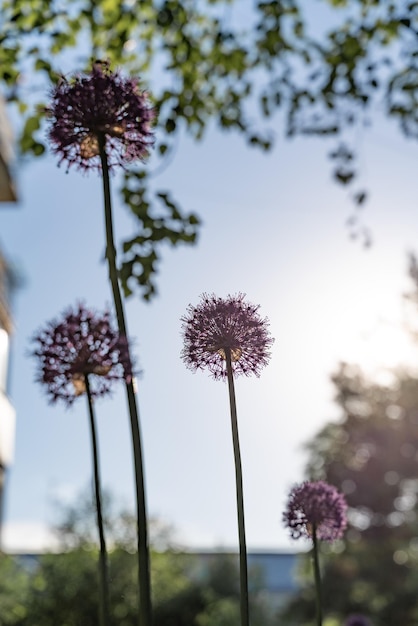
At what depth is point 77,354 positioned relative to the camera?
67 centimetres

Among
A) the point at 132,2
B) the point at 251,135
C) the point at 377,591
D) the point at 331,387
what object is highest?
the point at 331,387

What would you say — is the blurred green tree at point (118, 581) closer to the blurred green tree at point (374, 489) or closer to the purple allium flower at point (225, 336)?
the blurred green tree at point (374, 489)

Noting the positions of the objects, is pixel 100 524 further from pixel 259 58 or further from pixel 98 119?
pixel 259 58

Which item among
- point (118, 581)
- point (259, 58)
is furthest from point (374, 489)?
point (259, 58)

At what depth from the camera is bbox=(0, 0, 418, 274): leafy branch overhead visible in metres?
2.17

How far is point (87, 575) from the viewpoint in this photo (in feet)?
30.4

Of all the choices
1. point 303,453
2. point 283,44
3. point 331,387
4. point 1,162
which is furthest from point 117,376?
point 331,387

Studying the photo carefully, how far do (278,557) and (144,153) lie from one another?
12209mm

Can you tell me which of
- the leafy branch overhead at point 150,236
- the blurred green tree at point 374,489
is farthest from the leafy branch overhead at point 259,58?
the blurred green tree at point 374,489

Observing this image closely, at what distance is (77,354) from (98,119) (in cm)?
22

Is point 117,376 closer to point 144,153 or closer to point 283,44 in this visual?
point 144,153

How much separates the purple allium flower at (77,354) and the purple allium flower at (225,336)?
0.20 ft

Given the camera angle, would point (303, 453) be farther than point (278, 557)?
No

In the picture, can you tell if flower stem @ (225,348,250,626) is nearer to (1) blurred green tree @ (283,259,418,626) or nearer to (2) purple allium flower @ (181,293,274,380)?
(2) purple allium flower @ (181,293,274,380)
